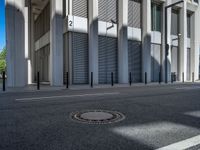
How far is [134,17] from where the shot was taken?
72.8 ft

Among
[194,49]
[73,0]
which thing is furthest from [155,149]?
[194,49]

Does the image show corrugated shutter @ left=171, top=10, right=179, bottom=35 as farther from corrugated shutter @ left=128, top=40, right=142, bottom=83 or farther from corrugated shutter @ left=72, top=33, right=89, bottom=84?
corrugated shutter @ left=72, top=33, right=89, bottom=84

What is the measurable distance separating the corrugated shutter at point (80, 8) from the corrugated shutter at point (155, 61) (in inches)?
363

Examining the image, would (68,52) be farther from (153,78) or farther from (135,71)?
(153,78)

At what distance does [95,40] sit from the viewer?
18359 mm

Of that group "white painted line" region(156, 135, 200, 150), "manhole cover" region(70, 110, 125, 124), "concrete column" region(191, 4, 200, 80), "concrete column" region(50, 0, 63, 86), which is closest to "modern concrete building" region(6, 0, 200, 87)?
"concrete column" region(50, 0, 63, 86)

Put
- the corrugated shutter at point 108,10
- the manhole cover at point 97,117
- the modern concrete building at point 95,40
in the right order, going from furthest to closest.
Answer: the corrugated shutter at point 108,10 → the modern concrete building at point 95,40 → the manhole cover at point 97,117

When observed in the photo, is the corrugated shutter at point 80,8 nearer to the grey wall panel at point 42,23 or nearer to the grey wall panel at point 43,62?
the grey wall panel at point 42,23

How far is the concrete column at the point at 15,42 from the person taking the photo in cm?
1421

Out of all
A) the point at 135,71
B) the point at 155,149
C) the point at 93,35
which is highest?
the point at 93,35

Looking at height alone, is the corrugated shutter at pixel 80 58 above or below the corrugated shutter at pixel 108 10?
below

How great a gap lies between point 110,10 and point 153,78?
9.14 meters

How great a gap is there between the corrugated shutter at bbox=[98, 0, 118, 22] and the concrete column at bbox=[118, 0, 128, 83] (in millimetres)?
559

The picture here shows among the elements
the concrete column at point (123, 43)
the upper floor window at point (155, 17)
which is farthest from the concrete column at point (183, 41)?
the concrete column at point (123, 43)
